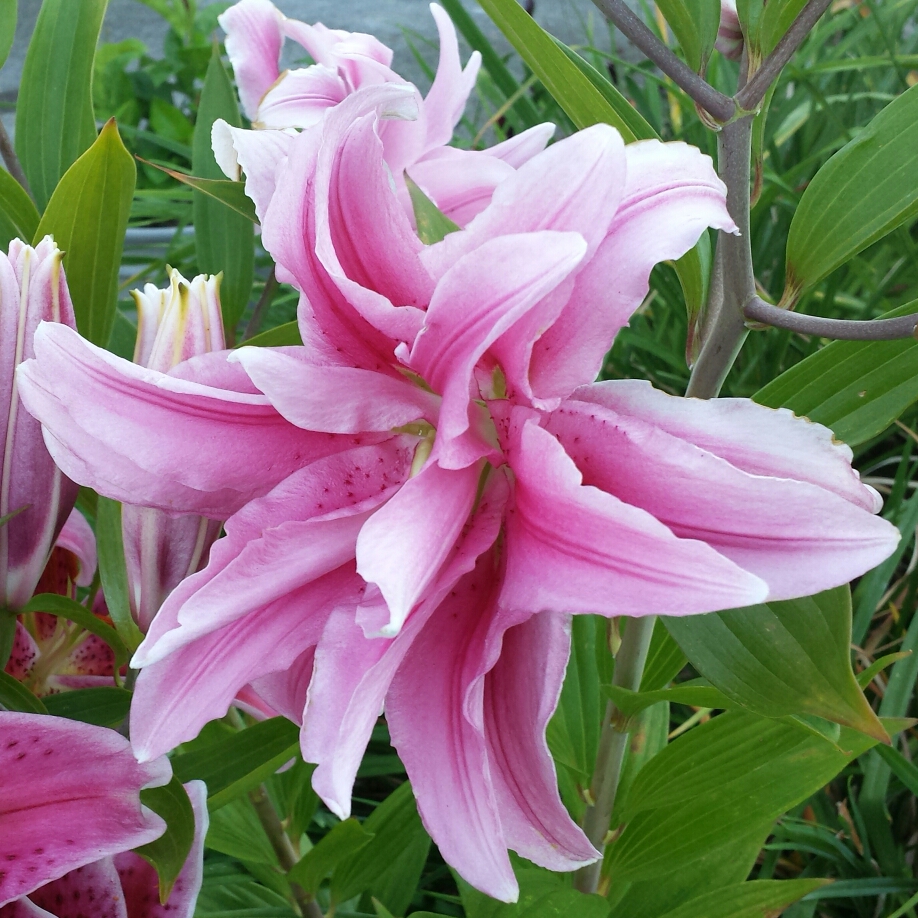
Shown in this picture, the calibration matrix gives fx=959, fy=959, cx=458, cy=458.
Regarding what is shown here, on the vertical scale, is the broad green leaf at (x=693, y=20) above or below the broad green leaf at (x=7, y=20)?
above

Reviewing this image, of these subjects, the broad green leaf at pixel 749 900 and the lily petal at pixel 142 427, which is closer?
the lily petal at pixel 142 427

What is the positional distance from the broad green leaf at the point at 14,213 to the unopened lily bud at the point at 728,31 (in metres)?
0.35

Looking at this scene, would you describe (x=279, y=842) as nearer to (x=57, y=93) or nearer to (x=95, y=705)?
(x=95, y=705)

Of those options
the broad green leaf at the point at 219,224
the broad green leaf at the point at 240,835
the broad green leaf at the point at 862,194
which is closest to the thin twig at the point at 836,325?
the broad green leaf at the point at 862,194

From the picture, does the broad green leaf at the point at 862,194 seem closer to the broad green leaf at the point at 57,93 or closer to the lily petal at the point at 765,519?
the lily petal at the point at 765,519

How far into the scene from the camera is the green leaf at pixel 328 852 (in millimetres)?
550

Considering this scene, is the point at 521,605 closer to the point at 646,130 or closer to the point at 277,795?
the point at 646,130

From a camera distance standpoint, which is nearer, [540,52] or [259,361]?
[259,361]

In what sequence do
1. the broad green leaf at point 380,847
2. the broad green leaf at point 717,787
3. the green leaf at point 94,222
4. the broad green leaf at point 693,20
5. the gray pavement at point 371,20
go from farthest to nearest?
the gray pavement at point 371,20 < the broad green leaf at point 380,847 < the broad green leaf at point 717,787 < the green leaf at point 94,222 < the broad green leaf at point 693,20

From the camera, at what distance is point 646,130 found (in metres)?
0.41

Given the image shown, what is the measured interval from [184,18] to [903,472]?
1.54m

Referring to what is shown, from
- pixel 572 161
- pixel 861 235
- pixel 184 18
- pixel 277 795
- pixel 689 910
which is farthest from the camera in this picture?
pixel 184 18

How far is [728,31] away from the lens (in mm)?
369

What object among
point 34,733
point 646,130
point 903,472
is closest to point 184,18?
point 903,472
